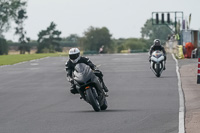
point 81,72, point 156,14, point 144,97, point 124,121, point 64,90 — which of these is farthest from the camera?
point 156,14

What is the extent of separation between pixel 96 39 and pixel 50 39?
1106 centimetres

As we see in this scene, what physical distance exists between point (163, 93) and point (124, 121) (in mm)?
7410

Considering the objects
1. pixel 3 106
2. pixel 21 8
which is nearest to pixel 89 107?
pixel 3 106

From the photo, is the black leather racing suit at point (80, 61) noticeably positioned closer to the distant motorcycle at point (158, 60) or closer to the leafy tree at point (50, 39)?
the distant motorcycle at point (158, 60)

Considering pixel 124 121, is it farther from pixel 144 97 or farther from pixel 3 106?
pixel 144 97

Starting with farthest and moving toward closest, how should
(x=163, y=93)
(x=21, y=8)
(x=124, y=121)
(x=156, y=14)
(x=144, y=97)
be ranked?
(x=21, y=8) < (x=156, y=14) < (x=163, y=93) < (x=144, y=97) < (x=124, y=121)

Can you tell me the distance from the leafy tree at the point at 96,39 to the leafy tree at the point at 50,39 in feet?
20.1

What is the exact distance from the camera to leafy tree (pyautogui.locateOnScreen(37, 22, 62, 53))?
145250 millimetres

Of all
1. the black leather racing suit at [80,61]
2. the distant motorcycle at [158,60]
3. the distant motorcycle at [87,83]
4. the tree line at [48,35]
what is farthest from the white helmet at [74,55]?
the tree line at [48,35]

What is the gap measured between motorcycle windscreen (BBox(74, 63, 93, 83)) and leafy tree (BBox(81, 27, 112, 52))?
137 m

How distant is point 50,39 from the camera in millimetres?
150250

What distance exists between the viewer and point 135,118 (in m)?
13.8

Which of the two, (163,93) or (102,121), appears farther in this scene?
(163,93)

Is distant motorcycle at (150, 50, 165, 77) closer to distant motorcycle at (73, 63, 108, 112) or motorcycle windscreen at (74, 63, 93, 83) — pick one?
distant motorcycle at (73, 63, 108, 112)
